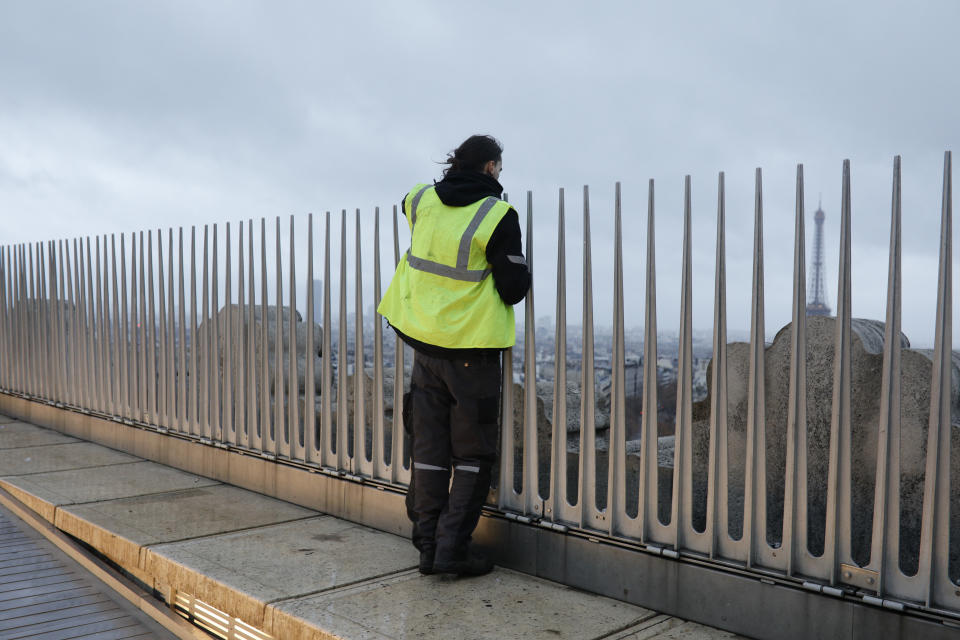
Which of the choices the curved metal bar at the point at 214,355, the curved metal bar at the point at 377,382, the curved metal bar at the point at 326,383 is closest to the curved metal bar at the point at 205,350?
the curved metal bar at the point at 214,355

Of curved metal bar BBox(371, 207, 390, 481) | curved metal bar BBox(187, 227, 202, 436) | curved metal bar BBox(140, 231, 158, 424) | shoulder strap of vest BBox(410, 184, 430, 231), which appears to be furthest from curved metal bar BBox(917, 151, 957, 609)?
curved metal bar BBox(140, 231, 158, 424)

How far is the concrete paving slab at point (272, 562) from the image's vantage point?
3920 millimetres

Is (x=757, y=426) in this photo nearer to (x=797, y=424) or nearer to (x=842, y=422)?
(x=797, y=424)

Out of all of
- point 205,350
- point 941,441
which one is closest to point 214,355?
point 205,350

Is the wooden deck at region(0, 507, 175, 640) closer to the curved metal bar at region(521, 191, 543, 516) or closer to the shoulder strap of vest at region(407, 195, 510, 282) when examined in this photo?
the curved metal bar at region(521, 191, 543, 516)

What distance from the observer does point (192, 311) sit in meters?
6.92

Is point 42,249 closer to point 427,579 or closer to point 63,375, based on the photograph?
point 63,375

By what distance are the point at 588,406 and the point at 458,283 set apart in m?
0.88

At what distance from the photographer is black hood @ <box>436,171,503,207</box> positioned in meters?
4.10

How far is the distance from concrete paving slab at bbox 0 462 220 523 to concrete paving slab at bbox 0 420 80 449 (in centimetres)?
172

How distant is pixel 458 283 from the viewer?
4082mm

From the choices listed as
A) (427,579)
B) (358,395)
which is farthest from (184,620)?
(358,395)

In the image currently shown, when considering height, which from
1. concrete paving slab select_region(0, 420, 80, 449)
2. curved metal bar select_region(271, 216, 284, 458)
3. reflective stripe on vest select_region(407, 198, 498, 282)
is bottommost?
concrete paving slab select_region(0, 420, 80, 449)

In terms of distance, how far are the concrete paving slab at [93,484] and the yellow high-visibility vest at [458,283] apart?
3.00 meters
